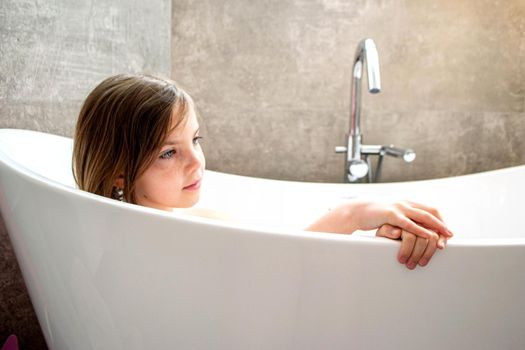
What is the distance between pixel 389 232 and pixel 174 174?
18.9 inches

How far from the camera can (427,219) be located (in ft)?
1.98

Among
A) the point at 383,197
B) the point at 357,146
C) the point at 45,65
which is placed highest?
the point at 45,65

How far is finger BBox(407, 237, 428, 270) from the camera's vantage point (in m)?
0.56

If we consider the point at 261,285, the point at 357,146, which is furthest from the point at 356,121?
the point at 261,285

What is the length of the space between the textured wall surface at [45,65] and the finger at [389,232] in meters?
0.94

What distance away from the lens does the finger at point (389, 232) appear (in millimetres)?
606

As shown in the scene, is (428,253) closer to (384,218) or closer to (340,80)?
(384,218)

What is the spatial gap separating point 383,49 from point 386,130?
0.97ft

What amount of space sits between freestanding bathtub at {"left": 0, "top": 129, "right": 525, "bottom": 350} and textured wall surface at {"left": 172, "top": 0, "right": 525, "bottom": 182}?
3.94 feet

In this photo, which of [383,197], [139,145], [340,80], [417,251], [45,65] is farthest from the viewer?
[340,80]

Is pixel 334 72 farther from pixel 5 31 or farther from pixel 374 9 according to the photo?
pixel 5 31

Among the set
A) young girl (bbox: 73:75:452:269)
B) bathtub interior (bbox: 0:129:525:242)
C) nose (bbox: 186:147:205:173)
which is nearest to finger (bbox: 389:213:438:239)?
young girl (bbox: 73:75:452:269)

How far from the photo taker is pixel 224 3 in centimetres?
179

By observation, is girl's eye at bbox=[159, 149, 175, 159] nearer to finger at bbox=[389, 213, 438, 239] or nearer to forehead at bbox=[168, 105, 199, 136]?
forehead at bbox=[168, 105, 199, 136]
